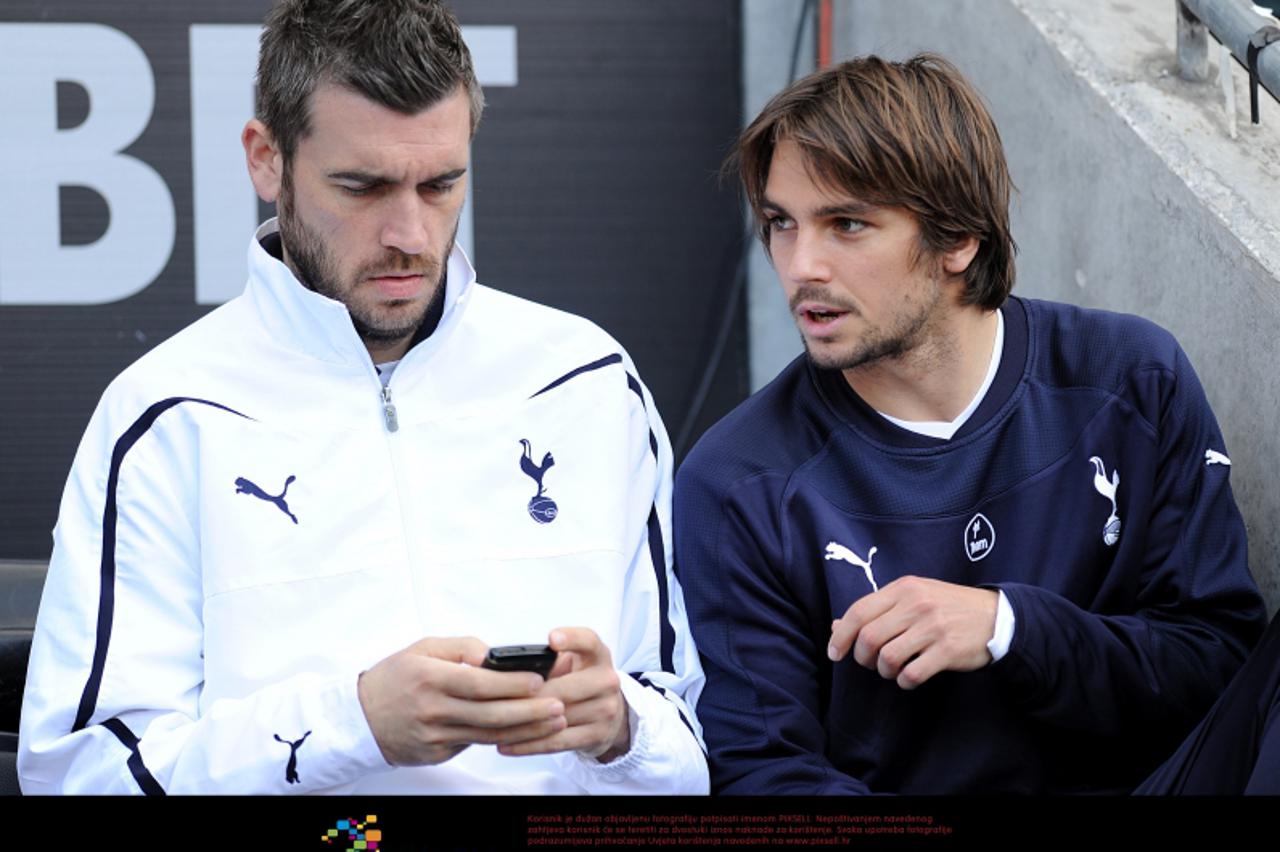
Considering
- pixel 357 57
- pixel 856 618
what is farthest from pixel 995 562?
pixel 357 57

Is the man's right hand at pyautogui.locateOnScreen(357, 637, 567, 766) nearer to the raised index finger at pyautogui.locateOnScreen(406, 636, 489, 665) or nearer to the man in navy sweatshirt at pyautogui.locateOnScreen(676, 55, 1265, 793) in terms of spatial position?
the raised index finger at pyautogui.locateOnScreen(406, 636, 489, 665)

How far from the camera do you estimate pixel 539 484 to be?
200cm

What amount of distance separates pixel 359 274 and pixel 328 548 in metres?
0.34

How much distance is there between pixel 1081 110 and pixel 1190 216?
0.45 meters

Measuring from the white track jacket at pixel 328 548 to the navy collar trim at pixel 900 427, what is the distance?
9.6 inches

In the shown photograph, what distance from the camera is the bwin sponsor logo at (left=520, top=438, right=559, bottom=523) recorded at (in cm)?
198

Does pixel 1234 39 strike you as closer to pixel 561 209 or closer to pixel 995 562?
pixel 995 562

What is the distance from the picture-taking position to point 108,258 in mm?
3904

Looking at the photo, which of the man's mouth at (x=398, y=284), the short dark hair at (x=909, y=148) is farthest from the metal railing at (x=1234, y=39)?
the man's mouth at (x=398, y=284)

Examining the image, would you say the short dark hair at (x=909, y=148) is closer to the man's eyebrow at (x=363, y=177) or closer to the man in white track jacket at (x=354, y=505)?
the man in white track jacket at (x=354, y=505)

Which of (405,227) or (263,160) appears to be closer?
(405,227)

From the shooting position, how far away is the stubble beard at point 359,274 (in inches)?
78.0

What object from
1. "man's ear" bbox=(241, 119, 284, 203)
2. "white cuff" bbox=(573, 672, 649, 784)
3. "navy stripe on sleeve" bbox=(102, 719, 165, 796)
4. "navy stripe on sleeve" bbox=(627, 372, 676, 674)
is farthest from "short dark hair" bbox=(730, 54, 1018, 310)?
"navy stripe on sleeve" bbox=(102, 719, 165, 796)

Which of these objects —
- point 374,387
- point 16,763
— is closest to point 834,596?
point 374,387
